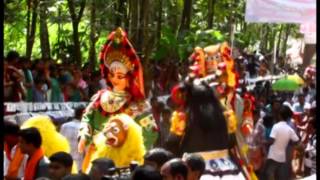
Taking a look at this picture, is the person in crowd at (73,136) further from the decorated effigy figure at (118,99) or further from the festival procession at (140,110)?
the decorated effigy figure at (118,99)

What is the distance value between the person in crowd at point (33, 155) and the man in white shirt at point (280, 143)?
3419mm

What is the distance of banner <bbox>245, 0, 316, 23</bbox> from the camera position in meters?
4.86

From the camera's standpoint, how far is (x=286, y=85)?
15.8 meters

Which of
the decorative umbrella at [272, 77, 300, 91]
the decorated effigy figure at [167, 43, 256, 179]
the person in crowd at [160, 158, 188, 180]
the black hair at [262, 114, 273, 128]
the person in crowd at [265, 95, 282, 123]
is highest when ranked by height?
the person in crowd at [160, 158, 188, 180]

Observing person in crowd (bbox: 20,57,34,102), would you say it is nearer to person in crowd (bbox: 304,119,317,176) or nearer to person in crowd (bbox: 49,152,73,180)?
person in crowd (bbox: 304,119,317,176)

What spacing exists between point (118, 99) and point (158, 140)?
0.69m

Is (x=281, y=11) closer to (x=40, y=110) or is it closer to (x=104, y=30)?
(x=40, y=110)

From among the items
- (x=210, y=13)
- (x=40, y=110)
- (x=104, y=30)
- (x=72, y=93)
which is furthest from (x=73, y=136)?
(x=210, y=13)

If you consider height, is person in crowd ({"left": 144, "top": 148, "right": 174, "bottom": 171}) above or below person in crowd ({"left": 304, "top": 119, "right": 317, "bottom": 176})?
above

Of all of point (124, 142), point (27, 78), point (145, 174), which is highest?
point (145, 174)

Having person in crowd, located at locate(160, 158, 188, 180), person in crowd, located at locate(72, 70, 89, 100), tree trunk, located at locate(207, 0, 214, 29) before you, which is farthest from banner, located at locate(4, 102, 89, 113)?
tree trunk, located at locate(207, 0, 214, 29)

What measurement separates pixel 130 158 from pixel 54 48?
850cm

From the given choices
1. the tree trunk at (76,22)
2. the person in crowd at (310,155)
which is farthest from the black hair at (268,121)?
the tree trunk at (76,22)

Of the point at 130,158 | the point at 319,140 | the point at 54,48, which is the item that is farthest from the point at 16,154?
the point at 54,48
